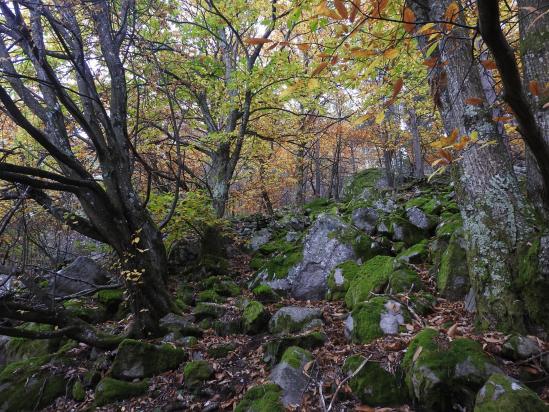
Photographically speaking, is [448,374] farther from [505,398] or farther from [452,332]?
[452,332]

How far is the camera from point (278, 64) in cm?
913

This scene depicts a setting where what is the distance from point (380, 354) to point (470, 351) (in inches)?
37.5

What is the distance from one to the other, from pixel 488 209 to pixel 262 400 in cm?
322

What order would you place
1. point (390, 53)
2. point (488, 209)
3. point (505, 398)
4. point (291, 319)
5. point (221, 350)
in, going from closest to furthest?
point (390, 53)
point (505, 398)
point (488, 209)
point (221, 350)
point (291, 319)

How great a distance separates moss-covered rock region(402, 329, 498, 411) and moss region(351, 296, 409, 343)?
37.3 inches

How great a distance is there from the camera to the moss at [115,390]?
448 centimetres

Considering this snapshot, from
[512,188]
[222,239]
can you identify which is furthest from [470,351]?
[222,239]

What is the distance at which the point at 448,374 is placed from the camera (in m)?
3.04

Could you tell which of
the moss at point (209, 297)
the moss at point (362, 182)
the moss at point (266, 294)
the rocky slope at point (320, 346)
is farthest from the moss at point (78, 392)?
the moss at point (362, 182)

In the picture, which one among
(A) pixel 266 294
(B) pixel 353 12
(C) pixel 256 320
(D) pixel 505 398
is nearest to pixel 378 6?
(B) pixel 353 12

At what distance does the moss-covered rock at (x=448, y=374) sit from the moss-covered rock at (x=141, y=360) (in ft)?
11.0

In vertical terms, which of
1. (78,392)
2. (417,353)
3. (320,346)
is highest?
(417,353)

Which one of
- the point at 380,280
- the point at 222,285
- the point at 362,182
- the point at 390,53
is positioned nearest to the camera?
the point at 390,53

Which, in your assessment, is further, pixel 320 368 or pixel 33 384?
pixel 33 384
